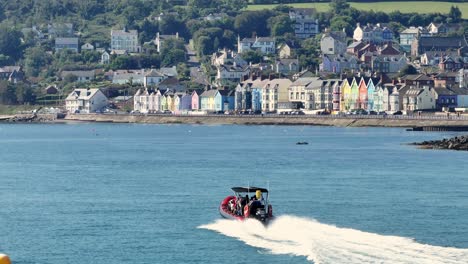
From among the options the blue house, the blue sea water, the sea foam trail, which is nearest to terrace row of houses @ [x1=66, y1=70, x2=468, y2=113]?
the blue house

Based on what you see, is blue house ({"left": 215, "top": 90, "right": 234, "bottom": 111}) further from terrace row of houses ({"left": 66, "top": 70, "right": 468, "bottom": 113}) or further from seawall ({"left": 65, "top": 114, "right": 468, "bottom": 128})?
seawall ({"left": 65, "top": 114, "right": 468, "bottom": 128})

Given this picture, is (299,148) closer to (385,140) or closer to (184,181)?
(385,140)

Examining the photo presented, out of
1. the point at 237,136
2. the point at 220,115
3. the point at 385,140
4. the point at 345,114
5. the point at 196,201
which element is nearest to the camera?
the point at 196,201

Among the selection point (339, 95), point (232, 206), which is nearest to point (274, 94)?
point (339, 95)

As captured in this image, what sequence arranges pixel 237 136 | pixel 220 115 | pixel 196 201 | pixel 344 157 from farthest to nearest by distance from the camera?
pixel 220 115, pixel 237 136, pixel 344 157, pixel 196 201

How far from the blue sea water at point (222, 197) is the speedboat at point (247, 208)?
19.2 inches

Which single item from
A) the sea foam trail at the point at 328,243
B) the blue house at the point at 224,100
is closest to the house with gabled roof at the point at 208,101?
the blue house at the point at 224,100

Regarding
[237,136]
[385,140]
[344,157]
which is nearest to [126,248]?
[344,157]

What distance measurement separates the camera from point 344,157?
97.1 m

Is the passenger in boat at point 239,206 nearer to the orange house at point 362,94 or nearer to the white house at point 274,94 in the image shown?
the orange house at point 362,94

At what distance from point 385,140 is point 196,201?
195 feet

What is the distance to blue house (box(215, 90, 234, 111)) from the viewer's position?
195875mm

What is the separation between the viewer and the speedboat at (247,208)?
54562mm

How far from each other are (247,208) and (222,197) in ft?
39.1
